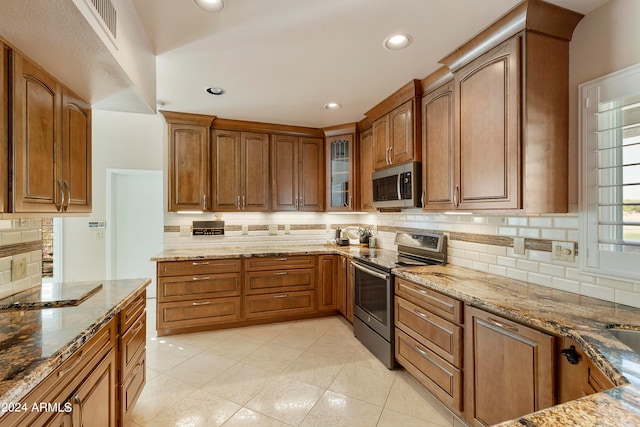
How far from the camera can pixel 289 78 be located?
2.45 meters

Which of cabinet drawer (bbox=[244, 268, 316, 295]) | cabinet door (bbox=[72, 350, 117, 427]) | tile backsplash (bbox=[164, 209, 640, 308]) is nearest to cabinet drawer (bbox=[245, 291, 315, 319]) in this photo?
cabinet drawer (bbox=[244, 268, 316, 295])

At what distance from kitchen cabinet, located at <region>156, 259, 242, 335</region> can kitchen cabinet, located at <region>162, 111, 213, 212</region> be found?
709 mm

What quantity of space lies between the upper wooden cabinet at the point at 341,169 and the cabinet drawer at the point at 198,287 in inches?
61.9

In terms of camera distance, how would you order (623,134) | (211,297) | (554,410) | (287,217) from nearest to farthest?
(554,410), (623,134), (211,297), (287,217)

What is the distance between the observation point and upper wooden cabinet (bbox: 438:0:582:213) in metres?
1.60

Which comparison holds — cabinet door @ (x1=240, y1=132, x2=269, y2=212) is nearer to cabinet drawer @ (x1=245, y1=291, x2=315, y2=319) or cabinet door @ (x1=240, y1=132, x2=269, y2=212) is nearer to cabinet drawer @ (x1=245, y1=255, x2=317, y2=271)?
cabinet drawer @ (x1=245, y1=255, x2=317, y2=271)

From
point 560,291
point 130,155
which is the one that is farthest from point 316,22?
point 130,155

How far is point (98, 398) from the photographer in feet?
4.28

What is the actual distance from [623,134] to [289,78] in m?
2.18

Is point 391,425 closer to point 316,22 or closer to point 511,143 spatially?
point 511,143

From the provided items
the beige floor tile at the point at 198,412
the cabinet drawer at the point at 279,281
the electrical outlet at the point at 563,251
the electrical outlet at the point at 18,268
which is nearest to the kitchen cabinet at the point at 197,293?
the cabinet drawer at the point at 279,281

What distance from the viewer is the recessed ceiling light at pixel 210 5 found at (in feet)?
5.03

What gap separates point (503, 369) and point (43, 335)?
2.07 metres

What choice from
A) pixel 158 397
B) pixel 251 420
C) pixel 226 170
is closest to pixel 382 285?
pixel 251 420
